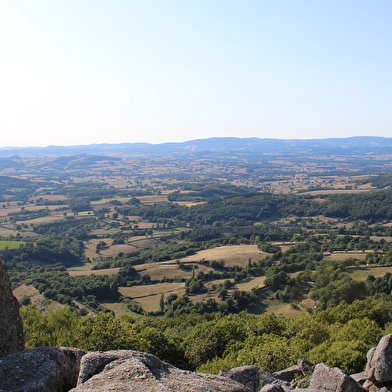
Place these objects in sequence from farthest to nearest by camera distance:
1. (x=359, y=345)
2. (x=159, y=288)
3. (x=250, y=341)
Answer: (x=159, y=288) < (x=250, y=341) < (x=359, y=345)

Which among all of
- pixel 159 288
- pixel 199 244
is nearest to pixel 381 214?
pixel 199 244

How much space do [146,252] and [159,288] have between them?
4491 cm

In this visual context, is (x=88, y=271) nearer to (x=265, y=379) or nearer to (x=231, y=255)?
(x=231, y=255)

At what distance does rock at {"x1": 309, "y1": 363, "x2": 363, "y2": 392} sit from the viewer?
18.0 meters

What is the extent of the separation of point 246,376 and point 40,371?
11.2 m

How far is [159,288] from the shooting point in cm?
9500

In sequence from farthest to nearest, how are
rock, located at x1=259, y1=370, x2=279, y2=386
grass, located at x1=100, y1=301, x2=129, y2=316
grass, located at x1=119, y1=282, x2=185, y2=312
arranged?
grass, located at x1=119, y1=282, x2=185, y2=312 < grass, located at x1=100, y1=301, x2=129, y2=316 < rock, located at x1=259, y1=370, x2=279, y2=386

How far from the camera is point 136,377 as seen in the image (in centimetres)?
1334

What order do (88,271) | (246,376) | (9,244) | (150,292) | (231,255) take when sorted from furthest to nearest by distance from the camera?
(9,244) < (231,255) < (88,271) < (150,292) < (246,376)

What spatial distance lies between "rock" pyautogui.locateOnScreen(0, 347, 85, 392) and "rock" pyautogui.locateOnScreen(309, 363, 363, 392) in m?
12.7

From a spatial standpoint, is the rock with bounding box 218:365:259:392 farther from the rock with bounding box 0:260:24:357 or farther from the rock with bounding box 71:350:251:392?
the rock with bounding box 0:260:24:357

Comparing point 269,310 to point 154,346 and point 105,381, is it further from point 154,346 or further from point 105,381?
point 105,381

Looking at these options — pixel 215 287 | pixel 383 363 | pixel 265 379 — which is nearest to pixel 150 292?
pixel 215 287

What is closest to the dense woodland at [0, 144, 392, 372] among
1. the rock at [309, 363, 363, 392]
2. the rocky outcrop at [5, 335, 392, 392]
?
the rock at [309, 363, 363, 392]
